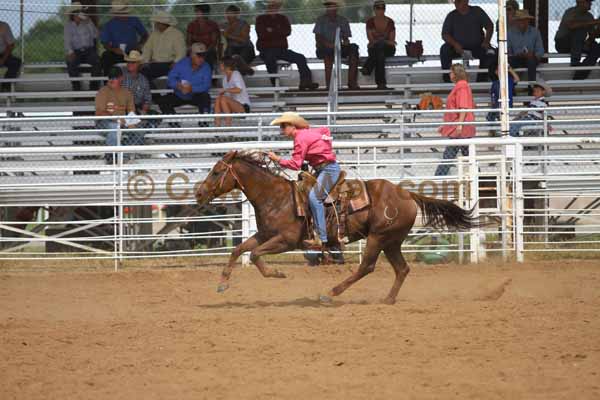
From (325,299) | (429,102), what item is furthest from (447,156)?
(325,299)

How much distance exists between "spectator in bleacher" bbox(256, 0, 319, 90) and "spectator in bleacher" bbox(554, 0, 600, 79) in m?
4.79

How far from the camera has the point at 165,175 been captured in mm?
14109

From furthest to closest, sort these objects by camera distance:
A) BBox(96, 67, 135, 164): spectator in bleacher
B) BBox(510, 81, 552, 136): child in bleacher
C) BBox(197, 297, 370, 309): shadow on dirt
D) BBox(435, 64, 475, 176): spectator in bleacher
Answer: BBox(96, 67, 135, 164): spectator in bleacher
BBox(510, 81, 552, 136): child in bleacher
BBox(435, 64, 475, 176): spectator in bleacher
BBox(197, 297, 370, 309): shadow on dirt

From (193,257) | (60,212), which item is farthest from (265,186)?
(60,212)

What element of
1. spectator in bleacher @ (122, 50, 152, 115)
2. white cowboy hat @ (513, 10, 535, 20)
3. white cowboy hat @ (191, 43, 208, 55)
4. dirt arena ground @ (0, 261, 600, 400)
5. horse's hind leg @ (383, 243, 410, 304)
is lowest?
dirt arena ground @ (0, 261, 600, 400)

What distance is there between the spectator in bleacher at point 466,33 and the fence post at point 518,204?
4278 mm

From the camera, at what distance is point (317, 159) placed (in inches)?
397

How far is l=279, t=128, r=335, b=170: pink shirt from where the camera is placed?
990cm

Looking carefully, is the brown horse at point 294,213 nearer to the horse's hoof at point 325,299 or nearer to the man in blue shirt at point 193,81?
the horse's hoof at point 325,299

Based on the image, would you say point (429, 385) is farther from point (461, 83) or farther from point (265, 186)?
point (461, 83)

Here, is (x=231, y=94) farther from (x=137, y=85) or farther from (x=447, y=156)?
(x=447, y=156)

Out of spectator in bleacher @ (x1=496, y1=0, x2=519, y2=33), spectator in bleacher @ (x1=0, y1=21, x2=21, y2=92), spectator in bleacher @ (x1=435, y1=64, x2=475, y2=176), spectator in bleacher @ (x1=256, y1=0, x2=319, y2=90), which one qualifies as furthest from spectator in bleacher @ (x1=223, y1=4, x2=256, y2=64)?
spectator in bleacher @ (x1=496, y1=0, x2=519, y2=33)

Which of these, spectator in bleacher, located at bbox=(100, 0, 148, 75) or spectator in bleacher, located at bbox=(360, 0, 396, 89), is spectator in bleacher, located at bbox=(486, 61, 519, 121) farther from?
spectator in bleacher, located at bbox=(100, 0, 148, 75)

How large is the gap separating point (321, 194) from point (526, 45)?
8.38 m
